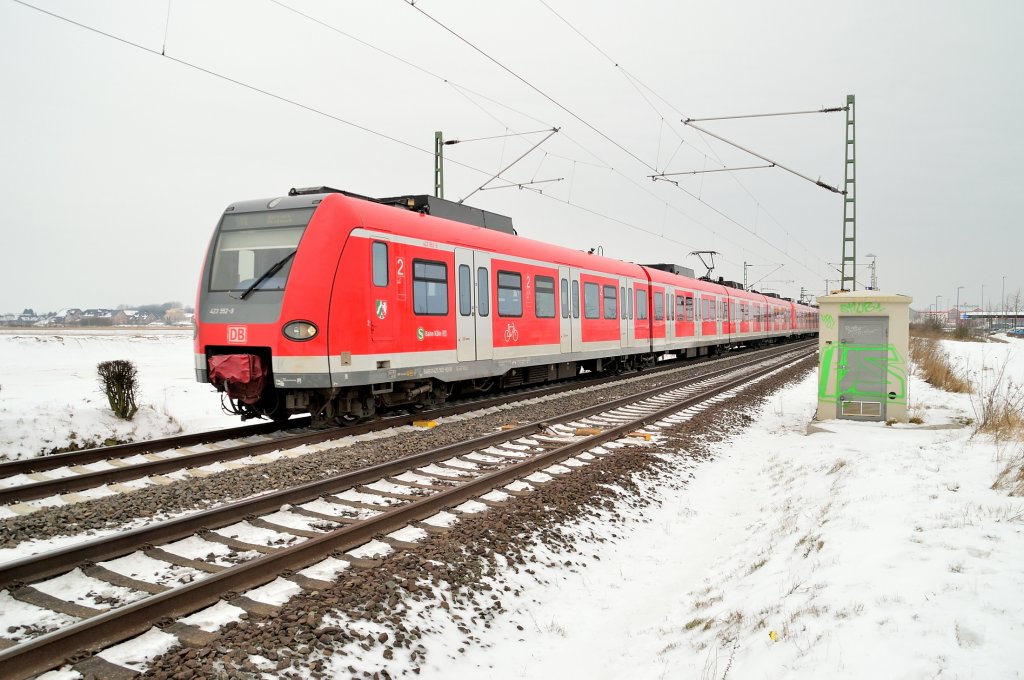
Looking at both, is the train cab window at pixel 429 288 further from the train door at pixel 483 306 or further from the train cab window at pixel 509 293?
the train cab window at pixel 509 293

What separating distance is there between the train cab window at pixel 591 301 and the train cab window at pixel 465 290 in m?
5.41

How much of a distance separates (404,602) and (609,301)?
14.8 m

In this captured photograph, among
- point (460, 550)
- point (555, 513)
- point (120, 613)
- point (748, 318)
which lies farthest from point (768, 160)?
point (748, 318)

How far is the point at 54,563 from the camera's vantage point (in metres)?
4.13

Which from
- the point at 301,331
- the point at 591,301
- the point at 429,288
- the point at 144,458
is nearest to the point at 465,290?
the point at 429,288

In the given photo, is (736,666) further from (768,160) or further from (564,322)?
(768,160)

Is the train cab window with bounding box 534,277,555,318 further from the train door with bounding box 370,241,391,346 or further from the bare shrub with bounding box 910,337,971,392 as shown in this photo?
the bare shrub with bounding box 910,337,971,392

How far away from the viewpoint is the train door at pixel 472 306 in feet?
37.7

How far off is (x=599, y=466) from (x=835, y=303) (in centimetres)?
528

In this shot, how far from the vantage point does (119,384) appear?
10492 millimetres

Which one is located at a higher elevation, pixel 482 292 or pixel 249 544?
pixel 482 292

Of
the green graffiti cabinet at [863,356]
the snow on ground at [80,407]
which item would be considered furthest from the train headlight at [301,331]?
the green graffiti cabinet at [863,356]

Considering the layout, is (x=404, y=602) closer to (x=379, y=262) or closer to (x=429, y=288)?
(x=379, y=262)

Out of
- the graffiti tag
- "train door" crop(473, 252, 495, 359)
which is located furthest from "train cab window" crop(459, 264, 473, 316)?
the graffiti tag
